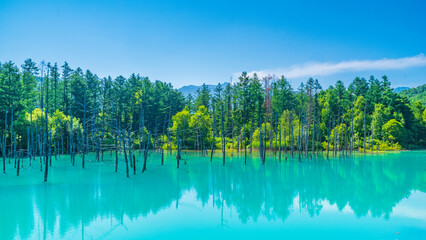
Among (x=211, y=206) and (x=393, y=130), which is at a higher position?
(x=393, y=130)

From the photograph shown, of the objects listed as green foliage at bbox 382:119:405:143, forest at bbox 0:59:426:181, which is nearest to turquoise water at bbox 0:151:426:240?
forest at bbox 0:59:426:181

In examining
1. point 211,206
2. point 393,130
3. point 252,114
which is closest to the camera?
point 211,206

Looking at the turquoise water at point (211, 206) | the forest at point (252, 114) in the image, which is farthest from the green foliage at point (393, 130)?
the turquoise water at point (211, 206)

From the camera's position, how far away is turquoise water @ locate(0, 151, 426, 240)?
12.8m

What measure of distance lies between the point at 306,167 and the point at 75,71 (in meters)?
48.8

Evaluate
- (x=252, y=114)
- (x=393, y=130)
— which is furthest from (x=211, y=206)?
(x=393, y=130)

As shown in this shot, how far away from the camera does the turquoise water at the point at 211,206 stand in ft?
41.9

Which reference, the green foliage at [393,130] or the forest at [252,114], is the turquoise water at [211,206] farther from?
the green foliage at [393,130]

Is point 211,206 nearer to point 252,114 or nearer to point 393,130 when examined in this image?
point 252,114

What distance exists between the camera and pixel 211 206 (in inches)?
685

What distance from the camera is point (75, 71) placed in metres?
60.7

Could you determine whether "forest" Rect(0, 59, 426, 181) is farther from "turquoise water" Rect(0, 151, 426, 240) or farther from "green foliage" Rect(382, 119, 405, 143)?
"turquoise water" Rect(0, 151, 426, 240)

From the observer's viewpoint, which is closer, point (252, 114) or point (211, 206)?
point (211, 206)

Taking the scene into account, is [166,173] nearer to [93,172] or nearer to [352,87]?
[93,172]
